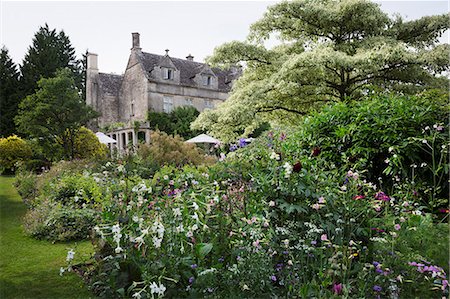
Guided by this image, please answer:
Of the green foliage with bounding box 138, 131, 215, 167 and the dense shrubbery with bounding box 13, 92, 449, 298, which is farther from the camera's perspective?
the green foliage with bounding box 138, 131, 215, 167

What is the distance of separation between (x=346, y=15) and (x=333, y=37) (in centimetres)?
97

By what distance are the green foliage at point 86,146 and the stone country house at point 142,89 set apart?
9859 millimetres

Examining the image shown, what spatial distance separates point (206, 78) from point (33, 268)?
90.5 feet

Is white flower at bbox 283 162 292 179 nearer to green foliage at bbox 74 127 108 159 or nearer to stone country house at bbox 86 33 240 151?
green foliage at bbox 74 127 108 159

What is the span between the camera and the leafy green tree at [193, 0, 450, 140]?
485 inches

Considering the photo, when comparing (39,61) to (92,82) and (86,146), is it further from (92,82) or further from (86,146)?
(86,146)

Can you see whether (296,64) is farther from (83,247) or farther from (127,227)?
(127,227)

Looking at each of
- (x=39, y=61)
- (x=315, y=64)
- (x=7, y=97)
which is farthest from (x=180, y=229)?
(x=39, y=61)

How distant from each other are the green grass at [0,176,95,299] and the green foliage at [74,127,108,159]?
393 inches

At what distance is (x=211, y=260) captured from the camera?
2.88 meters

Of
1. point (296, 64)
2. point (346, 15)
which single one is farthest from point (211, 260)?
point (346, 15)

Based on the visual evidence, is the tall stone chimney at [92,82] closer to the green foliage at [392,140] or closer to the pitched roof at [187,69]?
the pitched roof at [187,69]

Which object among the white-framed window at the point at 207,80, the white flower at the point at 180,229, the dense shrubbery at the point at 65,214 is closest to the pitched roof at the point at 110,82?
the white-framed window at the point at 207,80

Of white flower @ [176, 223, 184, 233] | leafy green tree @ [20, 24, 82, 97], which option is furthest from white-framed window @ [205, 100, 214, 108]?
white flower @ [176, 223, 184, 233]
